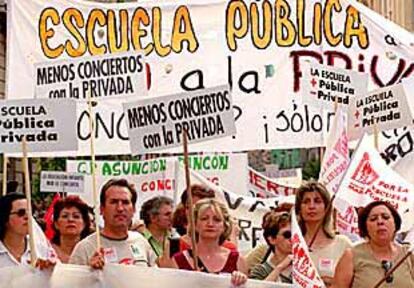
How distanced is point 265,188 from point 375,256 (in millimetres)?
4930

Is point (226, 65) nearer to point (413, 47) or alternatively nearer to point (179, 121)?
point (413, 47)

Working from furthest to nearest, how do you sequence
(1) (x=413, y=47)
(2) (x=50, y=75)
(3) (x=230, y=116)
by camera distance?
(1) (x=413, y=47)
(2) (x=50, y=75)
(3) (x=230, y=116)

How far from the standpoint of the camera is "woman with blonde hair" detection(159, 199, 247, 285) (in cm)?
635

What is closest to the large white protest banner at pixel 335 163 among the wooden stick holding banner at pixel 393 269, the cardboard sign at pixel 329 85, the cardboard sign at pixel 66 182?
the cardboard sign at pixel 329 85

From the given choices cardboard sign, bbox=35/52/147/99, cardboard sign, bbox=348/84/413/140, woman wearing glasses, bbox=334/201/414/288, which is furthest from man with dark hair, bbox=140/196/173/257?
woman wearing glasses, bbox=334/201/414/288

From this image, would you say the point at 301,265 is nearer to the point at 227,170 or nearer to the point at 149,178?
the point at 149,178

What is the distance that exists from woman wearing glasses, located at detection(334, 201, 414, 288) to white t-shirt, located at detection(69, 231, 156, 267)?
112 centimetres

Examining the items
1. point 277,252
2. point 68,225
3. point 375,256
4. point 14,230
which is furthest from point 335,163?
point 14,230

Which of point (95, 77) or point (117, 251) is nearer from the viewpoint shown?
point (117, 251)

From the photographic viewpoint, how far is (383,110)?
8.86 metres

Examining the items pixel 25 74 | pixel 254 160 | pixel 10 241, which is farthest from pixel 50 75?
pixel 254 160

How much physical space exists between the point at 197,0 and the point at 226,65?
0.70 meters

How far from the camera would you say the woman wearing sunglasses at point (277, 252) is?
21.0 ft

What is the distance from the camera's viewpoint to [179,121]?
→ 7.20 meters
